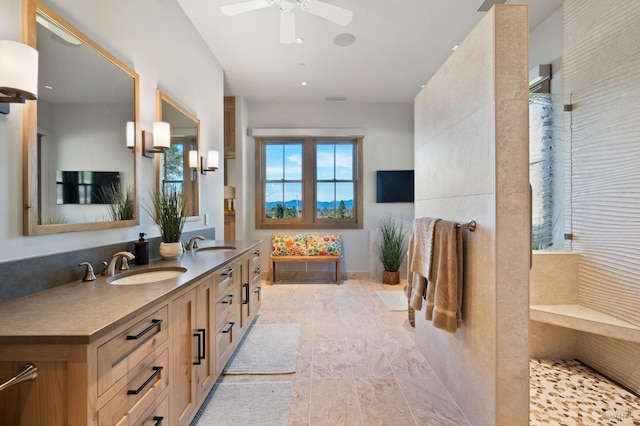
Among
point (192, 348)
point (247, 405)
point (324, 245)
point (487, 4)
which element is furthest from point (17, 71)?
point (324, 245)

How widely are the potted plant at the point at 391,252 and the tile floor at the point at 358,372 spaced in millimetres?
1038

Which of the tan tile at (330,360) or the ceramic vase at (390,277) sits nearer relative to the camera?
the tan tile at (330,360)

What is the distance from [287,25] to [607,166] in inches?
105

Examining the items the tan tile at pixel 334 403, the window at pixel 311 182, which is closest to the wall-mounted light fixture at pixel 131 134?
the tan tile at pixel 334 403

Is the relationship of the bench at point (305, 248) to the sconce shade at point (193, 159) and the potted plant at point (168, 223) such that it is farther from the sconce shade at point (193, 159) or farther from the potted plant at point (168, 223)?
the potted plant at point (168, 223)

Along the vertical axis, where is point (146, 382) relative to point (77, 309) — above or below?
below

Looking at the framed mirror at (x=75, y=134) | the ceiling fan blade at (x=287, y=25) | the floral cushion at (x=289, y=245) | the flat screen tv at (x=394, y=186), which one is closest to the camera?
the framed mirror at (x=75, y=134)

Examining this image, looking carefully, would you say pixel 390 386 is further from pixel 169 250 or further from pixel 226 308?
pixel 169 250

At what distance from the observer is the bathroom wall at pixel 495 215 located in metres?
1.38

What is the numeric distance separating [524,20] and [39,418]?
2386mm

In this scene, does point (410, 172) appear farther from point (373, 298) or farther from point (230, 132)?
point (230, 132)

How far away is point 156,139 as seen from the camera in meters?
2.06

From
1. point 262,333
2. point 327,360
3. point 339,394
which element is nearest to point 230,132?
point 262,333

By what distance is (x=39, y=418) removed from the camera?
85 cm
